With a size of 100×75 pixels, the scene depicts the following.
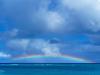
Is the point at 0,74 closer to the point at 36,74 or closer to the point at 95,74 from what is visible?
the point at 36,74

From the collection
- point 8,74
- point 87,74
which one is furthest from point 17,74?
point 87,74

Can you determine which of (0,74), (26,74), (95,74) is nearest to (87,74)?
(95,74)

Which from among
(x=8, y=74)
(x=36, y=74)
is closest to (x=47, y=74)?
(x=36, y=74)

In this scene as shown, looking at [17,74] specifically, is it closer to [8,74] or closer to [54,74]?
[8,74]

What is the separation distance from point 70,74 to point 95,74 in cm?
427

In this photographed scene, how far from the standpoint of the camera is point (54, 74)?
6438cm

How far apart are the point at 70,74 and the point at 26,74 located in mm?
7074

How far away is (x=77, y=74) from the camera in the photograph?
217 feet

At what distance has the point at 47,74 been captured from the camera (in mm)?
66062

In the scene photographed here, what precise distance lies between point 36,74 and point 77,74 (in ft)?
21.6

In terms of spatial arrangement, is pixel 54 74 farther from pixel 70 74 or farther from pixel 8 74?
pixel 8 74

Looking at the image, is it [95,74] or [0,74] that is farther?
[95,74]

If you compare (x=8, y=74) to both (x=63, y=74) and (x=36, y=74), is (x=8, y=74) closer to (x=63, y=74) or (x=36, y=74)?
(x=36, y=74)

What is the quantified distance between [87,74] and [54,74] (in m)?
5.69
